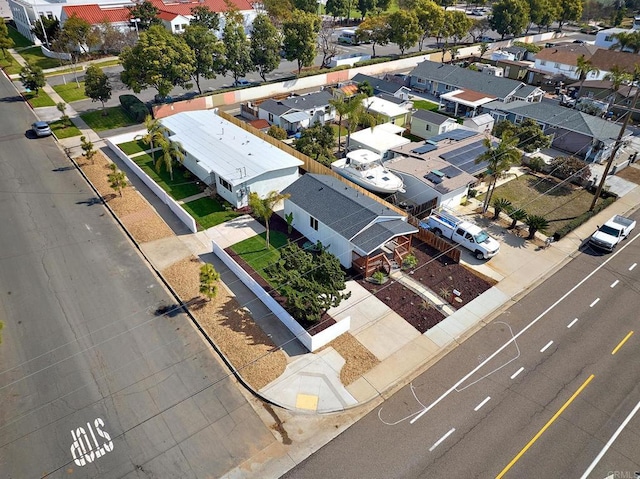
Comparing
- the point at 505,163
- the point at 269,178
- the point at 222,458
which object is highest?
the point at 505,163

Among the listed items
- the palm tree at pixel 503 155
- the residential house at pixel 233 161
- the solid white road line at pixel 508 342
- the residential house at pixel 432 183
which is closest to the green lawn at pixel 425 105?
the residential house at pixel 432 183

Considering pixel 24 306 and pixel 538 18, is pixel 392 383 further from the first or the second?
pixel 538 18

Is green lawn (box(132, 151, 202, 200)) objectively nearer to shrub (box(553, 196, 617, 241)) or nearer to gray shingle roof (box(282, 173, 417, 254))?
gray shingle roof (box(282, 173, 417, 254))

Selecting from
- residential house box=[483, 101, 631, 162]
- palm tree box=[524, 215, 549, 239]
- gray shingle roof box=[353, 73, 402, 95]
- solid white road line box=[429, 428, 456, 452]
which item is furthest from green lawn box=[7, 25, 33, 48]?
solid white road line box=[429, 428, 456, 452]

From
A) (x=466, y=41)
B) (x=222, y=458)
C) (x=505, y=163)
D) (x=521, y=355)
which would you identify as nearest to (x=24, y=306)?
(x=222, y=458)

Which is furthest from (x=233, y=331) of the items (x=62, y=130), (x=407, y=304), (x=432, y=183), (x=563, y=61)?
(x=563, y=61)

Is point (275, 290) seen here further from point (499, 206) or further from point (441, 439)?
point (499, 206)
